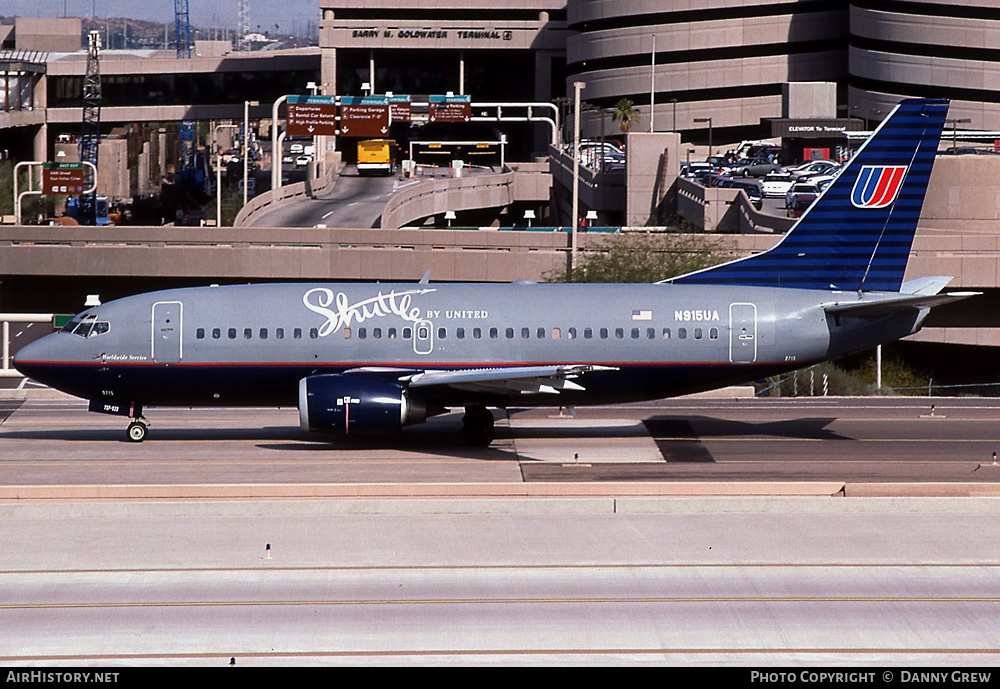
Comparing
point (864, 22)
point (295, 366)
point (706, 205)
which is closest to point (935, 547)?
point (295, 366)

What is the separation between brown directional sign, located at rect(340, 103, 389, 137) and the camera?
105250 mm

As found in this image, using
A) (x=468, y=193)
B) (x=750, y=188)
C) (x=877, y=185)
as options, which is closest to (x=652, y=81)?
(x=468, y=193)

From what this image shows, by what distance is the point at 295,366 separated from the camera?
32.6 meters

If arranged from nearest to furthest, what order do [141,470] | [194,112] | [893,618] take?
[893,618] < [141,470] < [194,112]

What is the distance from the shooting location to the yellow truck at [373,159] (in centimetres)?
12925

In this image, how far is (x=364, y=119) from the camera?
10569 centimetres

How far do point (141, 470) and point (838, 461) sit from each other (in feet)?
54.6

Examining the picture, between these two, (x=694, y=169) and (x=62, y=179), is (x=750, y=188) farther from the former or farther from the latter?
(x=62, y=179)

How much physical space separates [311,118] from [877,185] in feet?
246

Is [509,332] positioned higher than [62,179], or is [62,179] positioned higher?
[62,179]

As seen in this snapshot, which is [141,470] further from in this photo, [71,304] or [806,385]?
[71,304]

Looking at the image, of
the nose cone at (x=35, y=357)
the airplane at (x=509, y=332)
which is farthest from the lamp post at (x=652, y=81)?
the nose cone at (x=35, y=357)

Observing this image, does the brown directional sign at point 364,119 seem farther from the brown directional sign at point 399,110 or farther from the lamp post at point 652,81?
the lamp post at point 652,81

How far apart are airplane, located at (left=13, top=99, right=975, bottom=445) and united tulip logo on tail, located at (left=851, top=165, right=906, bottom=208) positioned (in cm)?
3
